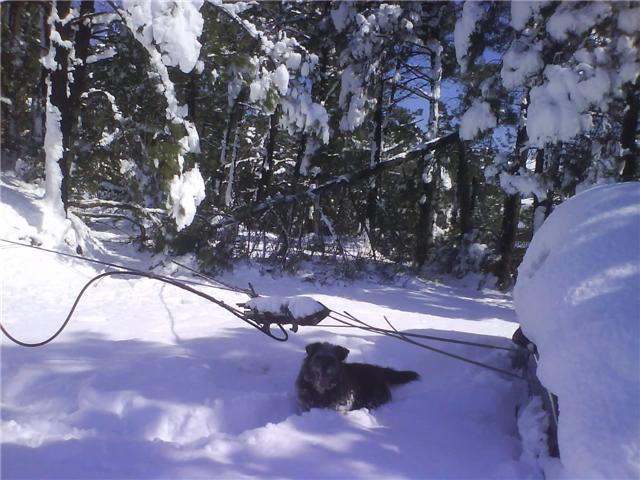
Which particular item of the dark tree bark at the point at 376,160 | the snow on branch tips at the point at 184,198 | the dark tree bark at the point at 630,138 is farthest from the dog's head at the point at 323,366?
the dark tree bark at the point at 376,160

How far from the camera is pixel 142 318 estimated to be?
5.43 metres

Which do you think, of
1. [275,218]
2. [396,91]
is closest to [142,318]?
[275,218]

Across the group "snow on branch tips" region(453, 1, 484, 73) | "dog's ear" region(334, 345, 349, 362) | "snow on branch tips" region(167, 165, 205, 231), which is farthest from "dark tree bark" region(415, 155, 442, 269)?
"dog's ear" region(334, 345, 349, 362)

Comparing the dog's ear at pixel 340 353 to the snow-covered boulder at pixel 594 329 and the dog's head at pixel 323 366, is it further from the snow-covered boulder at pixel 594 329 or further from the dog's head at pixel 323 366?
the snow-covered boulder at pixel 594 329

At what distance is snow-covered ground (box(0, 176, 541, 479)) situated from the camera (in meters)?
2.49

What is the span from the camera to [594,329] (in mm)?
2168

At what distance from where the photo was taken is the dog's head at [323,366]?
3.62 m

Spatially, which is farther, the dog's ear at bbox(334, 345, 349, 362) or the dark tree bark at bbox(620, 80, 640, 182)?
the dark tree bark at bbox(620, 80, 640, 182)

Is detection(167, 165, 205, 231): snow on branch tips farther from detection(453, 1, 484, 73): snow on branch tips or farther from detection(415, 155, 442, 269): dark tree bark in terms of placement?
detection(415, 155, 442, 269): dark tree bark

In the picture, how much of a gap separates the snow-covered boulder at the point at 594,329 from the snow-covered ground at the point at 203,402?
27.7 inches

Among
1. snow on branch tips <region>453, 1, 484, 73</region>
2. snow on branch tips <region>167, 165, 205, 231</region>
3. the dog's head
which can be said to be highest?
snow on branch tips <region>453, 1, 484, 73</region>

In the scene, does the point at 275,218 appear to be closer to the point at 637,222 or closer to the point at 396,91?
the point at 396,91

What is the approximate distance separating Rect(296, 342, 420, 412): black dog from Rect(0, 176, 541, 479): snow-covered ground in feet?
0.44

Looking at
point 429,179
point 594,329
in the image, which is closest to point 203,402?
point 594,329
